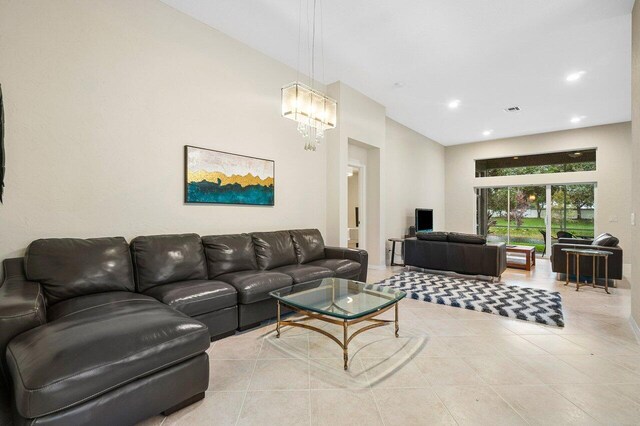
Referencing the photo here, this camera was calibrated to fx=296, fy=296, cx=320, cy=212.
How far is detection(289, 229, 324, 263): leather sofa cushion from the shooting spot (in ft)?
13.0

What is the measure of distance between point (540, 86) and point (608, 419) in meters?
4.99

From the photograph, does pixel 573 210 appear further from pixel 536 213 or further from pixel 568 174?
pixel 568 174

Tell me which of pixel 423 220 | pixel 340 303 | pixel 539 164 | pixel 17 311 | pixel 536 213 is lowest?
pixel 340 303

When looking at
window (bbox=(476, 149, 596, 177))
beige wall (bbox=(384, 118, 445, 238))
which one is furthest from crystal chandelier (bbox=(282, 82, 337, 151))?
window (bbox=(476, 149, 596, 177))

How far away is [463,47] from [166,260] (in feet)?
14.1

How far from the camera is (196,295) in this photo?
241 centimetres

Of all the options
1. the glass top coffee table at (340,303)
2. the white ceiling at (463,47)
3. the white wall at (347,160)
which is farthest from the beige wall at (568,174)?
the glass top coffee table at (340,303)

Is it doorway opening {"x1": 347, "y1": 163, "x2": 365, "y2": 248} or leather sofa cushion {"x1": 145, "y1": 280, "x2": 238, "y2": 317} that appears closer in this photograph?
leather sofa cushion {"x1": 145, "y1": 280, "x2": 238, "y2": 317}

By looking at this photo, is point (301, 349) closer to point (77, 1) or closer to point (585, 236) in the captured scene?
point (77, 1)

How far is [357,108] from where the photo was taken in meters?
5.25

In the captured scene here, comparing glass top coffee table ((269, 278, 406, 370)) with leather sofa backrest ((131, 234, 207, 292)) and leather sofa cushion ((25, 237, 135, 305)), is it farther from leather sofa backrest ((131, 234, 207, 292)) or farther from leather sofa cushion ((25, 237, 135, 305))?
leather sofa cushion ((25, 237, 135, 305))

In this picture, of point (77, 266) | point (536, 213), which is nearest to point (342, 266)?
point (77, 266)

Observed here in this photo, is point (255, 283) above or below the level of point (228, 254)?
below

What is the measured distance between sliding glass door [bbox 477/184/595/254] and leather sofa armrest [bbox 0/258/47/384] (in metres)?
8.72
